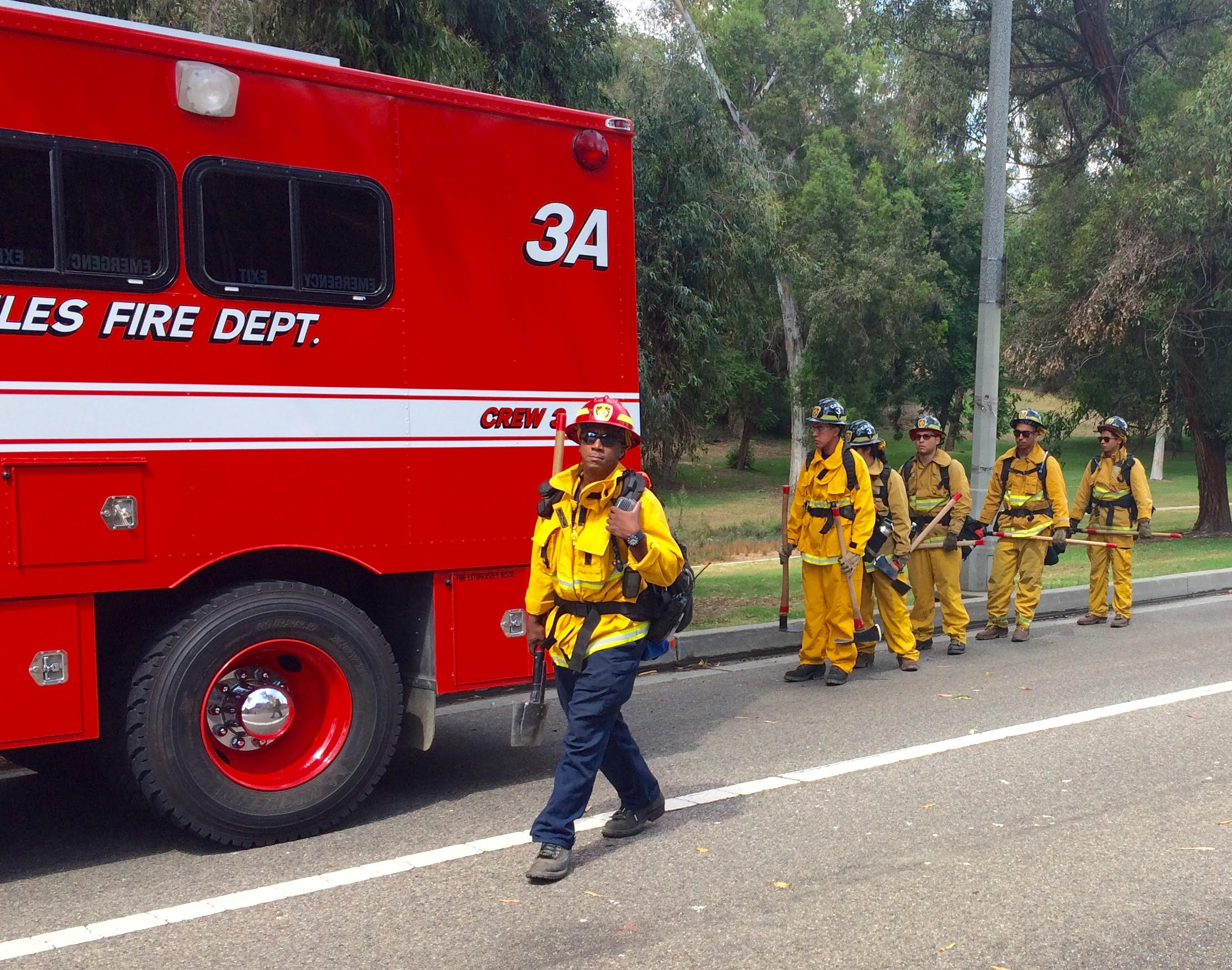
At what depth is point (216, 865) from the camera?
5203mm

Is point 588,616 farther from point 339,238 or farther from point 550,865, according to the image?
point 339,238

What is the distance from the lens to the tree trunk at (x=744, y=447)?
4959cm

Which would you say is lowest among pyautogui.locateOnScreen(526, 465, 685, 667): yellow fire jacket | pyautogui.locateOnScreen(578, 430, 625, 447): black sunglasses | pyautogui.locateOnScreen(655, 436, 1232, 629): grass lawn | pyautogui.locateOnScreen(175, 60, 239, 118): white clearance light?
pyautogui.locateOnScreen(655, 436, 1232, 629): grass lawn

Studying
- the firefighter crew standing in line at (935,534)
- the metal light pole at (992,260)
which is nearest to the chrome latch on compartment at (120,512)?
the firefighter crew standing in line at (935,534)

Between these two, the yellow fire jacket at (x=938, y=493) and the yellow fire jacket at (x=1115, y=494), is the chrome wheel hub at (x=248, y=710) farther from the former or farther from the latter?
the yellow fire jacket at (x=1115, y=494)

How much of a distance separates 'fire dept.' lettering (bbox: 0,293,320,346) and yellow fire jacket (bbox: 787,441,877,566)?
4467 mm

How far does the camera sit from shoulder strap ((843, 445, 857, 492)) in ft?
29.5

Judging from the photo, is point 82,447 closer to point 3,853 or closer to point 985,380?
point 3,853

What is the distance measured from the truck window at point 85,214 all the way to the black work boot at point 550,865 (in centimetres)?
265

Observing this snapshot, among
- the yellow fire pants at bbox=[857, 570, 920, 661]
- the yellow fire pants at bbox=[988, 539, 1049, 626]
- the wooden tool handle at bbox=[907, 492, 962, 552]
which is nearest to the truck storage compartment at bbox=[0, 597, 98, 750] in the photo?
the yellow fire pants at bbox=[857, 570, 920, 661]

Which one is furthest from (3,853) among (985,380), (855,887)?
(985,380)

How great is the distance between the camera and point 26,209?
192 inches

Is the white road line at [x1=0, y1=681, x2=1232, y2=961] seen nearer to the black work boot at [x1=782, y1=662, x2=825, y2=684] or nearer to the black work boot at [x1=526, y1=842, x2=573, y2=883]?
the black work boot at [x1=526, y1=842, x2=573, y2=883]

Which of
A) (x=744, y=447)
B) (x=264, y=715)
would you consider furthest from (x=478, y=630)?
(x=744, y=447)
